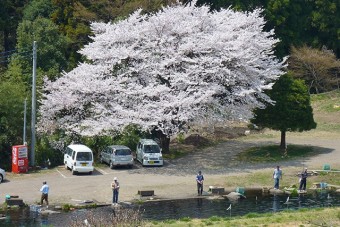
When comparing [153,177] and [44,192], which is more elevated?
[153,177]

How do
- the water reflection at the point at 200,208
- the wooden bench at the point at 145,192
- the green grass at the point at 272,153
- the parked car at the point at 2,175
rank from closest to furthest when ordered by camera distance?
the water reflection at the point at 200,208
the wooden bench at the point at 145,192
the parked car at the point at 2,175
the green grass at the point at 272,153

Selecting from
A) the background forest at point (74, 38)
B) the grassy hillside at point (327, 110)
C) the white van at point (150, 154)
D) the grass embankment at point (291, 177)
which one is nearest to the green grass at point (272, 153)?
the grass embankment at point (291, 177)

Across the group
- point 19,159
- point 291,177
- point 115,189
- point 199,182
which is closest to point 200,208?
point 199,182

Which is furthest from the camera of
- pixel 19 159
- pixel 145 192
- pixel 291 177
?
pixel 19 159

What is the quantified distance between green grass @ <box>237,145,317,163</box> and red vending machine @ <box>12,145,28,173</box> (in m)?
15.4

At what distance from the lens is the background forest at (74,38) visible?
4841 cm

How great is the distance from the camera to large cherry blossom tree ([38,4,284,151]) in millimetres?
48844

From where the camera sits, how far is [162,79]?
50938 millimetres

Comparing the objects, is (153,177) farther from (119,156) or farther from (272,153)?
(272,153)

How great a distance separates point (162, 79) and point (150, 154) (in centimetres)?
671

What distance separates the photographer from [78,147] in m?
45.1

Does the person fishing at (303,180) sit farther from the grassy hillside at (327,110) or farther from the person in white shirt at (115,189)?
the grassy hillside at (327,110)

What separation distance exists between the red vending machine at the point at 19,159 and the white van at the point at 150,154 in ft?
25.8

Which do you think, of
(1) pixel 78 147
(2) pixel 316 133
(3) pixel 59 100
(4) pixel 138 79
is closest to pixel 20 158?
(1) pixel 78 147
